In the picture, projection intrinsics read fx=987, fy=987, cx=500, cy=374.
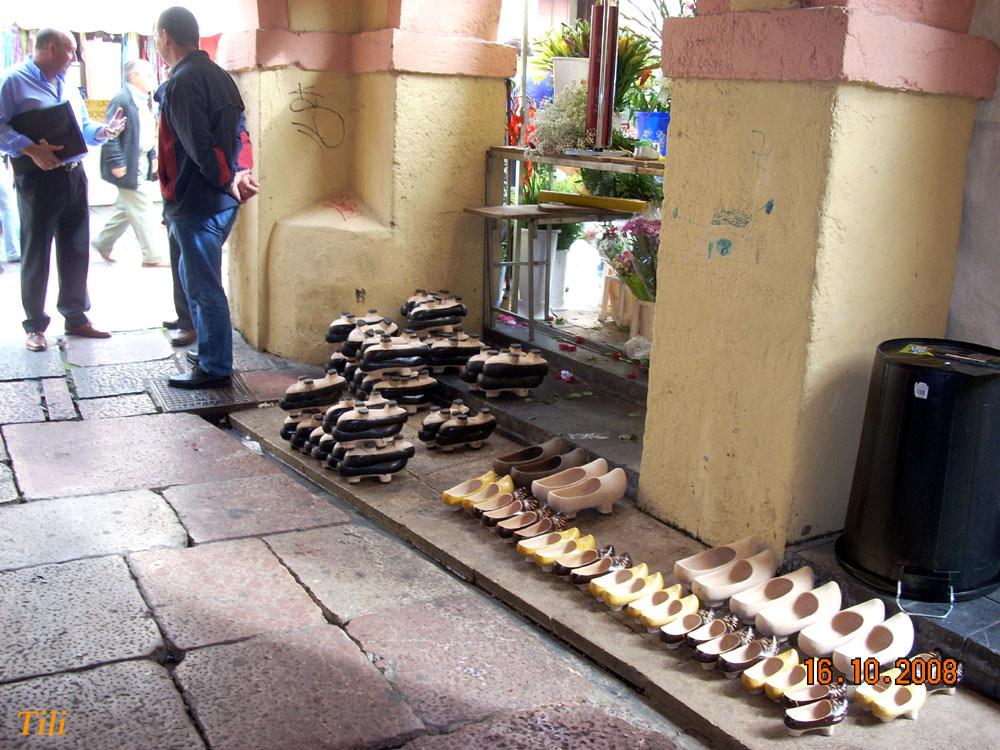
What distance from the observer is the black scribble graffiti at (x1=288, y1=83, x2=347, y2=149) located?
21.0 feet

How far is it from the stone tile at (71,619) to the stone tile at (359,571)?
597mm

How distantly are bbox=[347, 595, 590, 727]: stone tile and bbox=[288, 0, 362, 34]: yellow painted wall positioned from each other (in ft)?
14.1

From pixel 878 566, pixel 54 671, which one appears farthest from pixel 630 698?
pixel 54 671

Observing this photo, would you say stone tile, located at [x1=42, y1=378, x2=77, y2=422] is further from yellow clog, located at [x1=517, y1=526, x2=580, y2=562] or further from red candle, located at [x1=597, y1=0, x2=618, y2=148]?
red candle, located at [x1=597, y1=0, x2=618, y2=148]

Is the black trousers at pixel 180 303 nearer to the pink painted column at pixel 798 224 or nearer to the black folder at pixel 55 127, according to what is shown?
the black folder at pixel 55 127

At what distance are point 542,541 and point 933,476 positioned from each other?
1.45 meters

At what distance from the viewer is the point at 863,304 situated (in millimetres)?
3604

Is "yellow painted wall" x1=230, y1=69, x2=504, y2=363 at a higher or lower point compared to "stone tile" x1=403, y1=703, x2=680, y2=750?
higher

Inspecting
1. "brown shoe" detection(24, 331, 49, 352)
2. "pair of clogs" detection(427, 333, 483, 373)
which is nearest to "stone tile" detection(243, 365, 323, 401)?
"pair of clogs" detection(427, 333, 483, 373)

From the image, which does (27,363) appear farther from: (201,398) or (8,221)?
(8,221)

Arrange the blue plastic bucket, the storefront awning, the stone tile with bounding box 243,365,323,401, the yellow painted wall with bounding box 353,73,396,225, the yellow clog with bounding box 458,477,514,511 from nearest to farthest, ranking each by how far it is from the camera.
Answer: the yellow clog with bounding box 458,477,514,511
the blue plastic bucket
the stone tile with bounding box 243,365,323,401
the yellow painted wall with bounding box 353,73,396,225
the storefront awning

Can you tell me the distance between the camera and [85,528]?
4.05 metres

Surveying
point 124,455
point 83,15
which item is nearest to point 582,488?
point 124,455

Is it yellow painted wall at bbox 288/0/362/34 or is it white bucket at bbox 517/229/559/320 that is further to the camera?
white bucket at bbox 517/229/559/320
